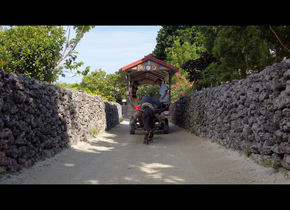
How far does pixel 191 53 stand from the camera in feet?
84.0

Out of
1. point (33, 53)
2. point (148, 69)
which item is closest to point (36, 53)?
point (33, 53)

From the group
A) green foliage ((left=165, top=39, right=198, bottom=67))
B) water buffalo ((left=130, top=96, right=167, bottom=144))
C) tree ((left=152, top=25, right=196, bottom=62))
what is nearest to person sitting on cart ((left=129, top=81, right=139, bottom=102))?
water buffalo ((left=130, top=96, right=167, bottom=144))

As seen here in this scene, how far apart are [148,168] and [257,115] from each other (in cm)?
245

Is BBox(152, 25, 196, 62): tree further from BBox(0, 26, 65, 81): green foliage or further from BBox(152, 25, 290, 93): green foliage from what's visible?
BBox(0, 26, 65, 81): green foliage

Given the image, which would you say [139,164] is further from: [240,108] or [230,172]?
[240,108]

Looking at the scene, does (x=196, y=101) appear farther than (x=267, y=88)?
Yes

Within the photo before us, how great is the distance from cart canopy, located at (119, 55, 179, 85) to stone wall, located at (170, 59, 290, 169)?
3.87m

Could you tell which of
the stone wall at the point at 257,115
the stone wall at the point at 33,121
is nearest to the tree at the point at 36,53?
the stone wall at the point at 33,121

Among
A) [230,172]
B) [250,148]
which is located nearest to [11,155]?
[230,172]

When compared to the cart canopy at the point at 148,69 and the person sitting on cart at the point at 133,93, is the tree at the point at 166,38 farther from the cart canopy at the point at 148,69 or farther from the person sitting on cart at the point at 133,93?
the person sitting on cart at the point at 133,93

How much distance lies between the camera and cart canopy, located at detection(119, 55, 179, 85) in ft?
40.1

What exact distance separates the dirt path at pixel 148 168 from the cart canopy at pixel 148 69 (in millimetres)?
5074

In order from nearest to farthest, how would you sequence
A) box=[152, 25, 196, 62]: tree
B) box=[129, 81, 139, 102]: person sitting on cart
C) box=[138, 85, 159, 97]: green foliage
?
box=[129, 81, 139, 102]: person sitting on cart → box=[138, 85, 159, 97]: green foliage → box=[152, 25, 196, 62]: tree

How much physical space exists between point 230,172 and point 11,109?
4185 millimetres
